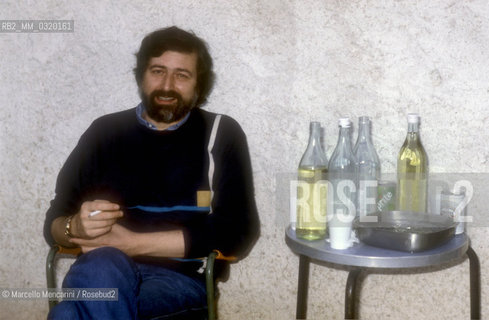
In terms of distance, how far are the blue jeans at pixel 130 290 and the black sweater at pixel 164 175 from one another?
6.1 inches

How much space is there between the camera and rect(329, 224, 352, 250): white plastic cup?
118 centimetres

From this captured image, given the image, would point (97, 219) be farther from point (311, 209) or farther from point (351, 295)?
Result: point (351, 295)

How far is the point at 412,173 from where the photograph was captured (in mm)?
1467

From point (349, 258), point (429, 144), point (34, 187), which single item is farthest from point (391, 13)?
point (34, 187)

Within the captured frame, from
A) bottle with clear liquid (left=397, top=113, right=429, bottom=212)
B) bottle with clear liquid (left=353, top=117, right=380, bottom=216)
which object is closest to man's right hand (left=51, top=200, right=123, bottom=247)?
bottle with clear liquid (left=353, top=117, right=380, bottom=216)

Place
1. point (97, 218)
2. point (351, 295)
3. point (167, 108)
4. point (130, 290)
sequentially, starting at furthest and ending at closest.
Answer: point (167, 108) → point (97, 218) → point (130, 290) → point (351, 295)

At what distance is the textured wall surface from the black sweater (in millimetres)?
164

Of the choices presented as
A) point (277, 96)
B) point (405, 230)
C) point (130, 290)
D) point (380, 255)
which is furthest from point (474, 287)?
point (130, 290)

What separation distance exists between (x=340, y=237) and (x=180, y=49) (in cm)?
81

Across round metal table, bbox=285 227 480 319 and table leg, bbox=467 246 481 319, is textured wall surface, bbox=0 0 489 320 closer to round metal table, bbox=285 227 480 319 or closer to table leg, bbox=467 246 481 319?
table leg, bbox=467 246 481 319

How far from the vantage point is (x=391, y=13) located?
150 cm

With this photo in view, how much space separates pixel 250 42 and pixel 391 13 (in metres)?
0.45

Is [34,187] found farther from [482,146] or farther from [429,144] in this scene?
[482,146]

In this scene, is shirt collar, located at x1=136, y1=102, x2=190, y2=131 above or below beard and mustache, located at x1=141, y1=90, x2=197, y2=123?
below
